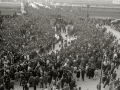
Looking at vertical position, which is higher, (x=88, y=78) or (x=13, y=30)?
(x=13, y=30)

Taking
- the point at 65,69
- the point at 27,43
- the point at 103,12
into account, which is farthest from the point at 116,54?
the point at 103,12

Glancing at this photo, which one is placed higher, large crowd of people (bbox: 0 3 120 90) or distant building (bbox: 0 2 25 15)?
distant building (bbox: 0 2 25 15)

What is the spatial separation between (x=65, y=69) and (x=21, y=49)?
743cm

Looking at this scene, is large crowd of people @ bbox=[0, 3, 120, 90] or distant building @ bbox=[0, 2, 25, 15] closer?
large crowd of people @ bbox=[0, 3, 120, 90]

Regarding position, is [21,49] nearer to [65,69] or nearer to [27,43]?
[27,43]

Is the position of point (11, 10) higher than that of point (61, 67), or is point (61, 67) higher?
point (11, 10)

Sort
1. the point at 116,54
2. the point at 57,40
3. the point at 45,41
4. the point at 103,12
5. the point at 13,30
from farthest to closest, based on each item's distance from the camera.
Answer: the point at 103,12 < the point at 13,30 < the point at 57,40 < the point at 45,41 < the point at 116,54

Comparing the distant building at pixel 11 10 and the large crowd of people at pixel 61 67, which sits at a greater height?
the distant building at pixel 11 10

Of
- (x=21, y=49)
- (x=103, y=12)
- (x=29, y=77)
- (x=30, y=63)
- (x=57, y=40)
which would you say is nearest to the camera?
(x=29, y=77)

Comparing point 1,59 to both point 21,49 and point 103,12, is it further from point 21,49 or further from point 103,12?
point 103,12

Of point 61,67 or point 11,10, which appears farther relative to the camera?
point 11,10

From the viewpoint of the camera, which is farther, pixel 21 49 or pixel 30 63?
pixel 21 49

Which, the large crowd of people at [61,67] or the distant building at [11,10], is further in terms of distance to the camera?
the distant building at [11,10]

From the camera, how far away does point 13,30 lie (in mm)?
27047
